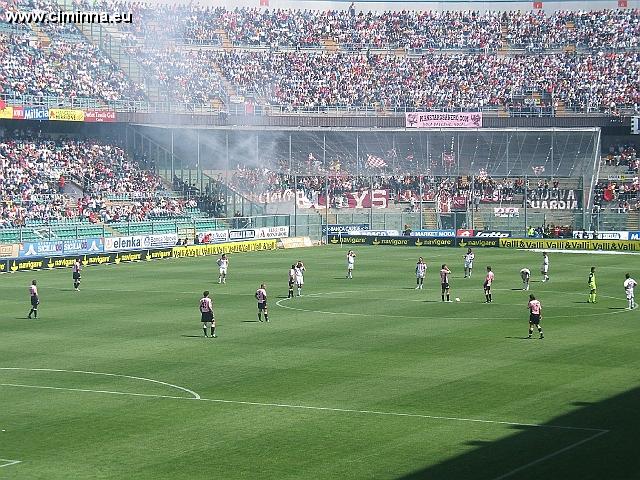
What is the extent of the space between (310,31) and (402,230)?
26.8 m

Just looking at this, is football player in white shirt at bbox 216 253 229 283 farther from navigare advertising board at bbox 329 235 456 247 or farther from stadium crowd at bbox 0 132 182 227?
navigare advertising board at bbox 329 235 456 247

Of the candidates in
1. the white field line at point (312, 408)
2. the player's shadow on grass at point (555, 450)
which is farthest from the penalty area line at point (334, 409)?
the player's shadow on grass at point (555, 450)

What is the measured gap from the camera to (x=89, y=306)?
5209 cm

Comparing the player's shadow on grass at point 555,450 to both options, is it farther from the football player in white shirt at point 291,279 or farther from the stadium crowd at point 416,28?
the stadium crowd at point 416,28

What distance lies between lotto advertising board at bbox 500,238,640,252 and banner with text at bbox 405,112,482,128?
11196mm

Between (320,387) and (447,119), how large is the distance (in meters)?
64.9

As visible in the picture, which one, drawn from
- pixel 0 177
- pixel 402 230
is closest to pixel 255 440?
pixel 0 177

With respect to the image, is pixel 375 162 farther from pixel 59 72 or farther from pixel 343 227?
pixel 59 72

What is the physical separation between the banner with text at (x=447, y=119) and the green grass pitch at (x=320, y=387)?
124ft

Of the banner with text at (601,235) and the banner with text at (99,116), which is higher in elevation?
the banner with text at (99,116)

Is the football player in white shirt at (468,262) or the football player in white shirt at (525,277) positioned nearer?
the football player in white shirt at (525,277)

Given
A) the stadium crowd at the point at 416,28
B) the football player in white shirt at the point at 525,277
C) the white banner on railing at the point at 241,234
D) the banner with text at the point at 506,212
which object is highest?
the stadium crowd at the point at 416,28

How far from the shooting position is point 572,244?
86.5 m

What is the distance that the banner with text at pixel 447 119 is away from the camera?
95062 mm
